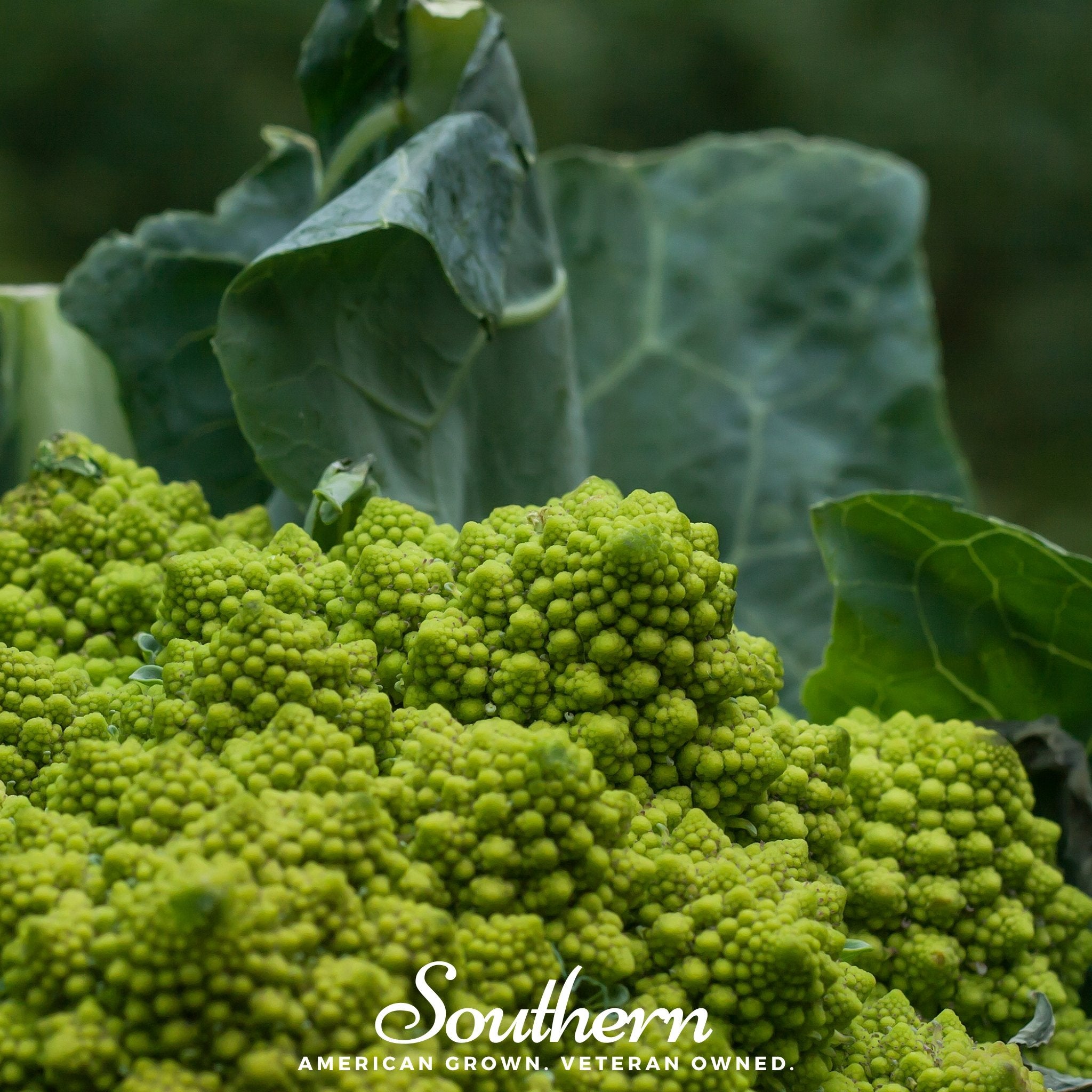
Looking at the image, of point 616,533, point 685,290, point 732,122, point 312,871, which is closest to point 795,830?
point 616,533

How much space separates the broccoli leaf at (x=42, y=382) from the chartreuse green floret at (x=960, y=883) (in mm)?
956

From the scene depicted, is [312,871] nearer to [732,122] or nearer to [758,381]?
[758,381]

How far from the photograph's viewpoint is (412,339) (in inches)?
44.3

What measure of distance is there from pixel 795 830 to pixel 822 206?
3.44 ft

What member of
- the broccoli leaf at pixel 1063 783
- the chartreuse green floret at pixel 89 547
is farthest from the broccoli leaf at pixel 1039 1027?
the chartreuse green floret at pixel 89 547

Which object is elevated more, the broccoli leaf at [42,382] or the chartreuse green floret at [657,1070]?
the broccoli leaf at [42,382]

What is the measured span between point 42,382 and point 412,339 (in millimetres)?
519

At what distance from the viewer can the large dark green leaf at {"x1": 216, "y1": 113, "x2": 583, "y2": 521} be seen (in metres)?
1.01

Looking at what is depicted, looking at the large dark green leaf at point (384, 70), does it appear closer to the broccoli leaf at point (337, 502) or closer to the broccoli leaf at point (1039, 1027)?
the broccoli leaf at point (337, 502)

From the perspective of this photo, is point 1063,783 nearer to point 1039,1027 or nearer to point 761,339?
point 1039,1027

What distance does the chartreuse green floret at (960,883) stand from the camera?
896 millimetres

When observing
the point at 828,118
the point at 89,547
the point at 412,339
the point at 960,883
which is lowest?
the point at 960,883

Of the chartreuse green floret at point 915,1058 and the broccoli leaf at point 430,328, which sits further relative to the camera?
the broccoli leaf at point 430,328

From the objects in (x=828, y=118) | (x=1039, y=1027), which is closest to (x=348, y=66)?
(x=1039, y=1027)
